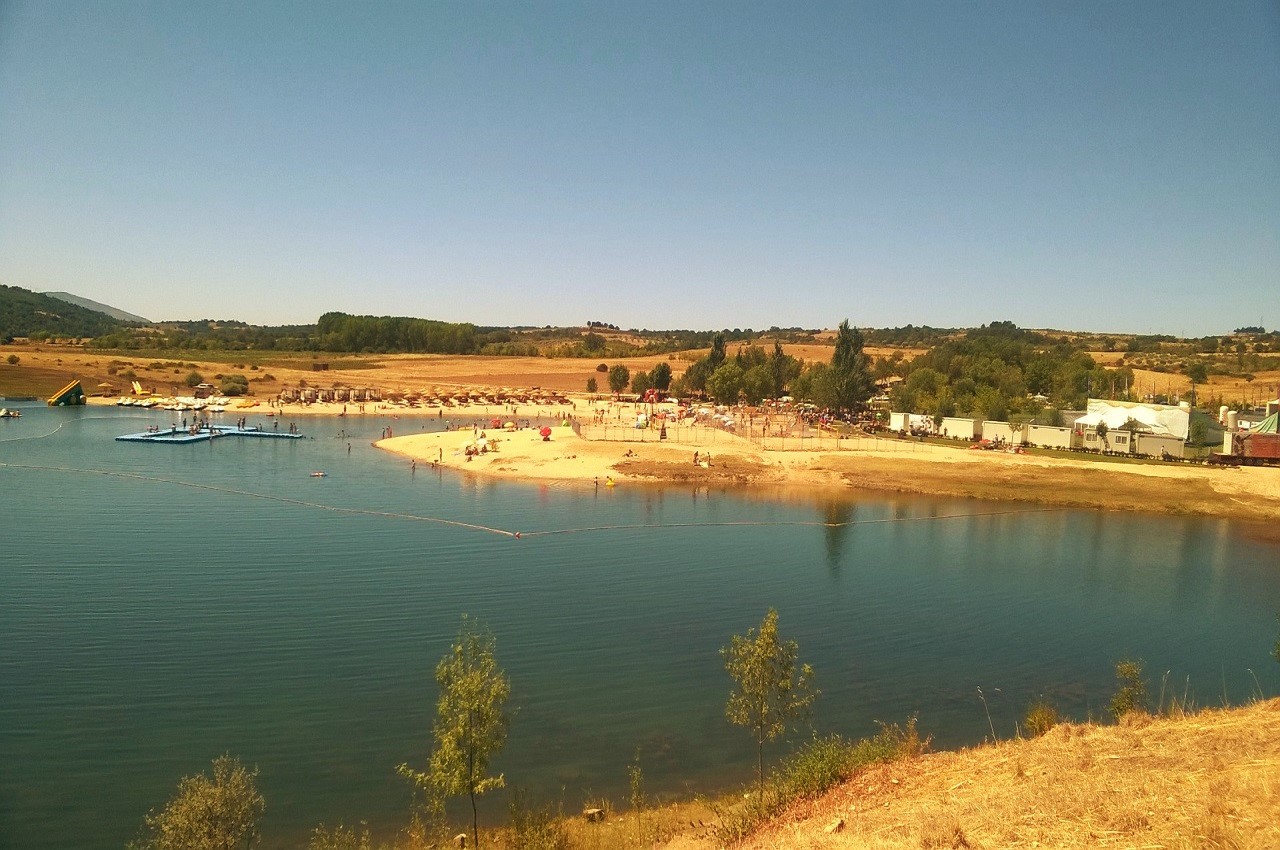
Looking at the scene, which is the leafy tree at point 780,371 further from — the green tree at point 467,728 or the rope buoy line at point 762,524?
the green tree at point 467,728

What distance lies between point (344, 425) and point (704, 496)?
161ft

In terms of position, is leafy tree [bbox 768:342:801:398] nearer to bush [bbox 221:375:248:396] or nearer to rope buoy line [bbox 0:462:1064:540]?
rope buoy line [bbox 0:462:1064:540]

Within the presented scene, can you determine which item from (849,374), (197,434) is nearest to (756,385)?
(849,374)

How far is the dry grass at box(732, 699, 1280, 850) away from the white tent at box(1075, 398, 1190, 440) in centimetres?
5178

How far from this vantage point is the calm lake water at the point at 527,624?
1683 cm

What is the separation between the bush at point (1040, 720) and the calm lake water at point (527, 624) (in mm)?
914

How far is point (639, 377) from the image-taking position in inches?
4668

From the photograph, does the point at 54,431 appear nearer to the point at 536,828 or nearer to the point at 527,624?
the point at 527,624

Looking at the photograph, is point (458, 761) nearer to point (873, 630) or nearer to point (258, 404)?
point (873, 630)

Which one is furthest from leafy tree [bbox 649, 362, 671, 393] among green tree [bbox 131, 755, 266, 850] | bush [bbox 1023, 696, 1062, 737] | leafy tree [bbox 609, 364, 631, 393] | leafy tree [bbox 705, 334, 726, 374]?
green tree [bbox 131, 755, 266, 850]

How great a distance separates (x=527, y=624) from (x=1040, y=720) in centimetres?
1417

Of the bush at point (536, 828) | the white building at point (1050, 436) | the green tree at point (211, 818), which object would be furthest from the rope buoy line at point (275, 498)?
the white building at point (1050, 436)

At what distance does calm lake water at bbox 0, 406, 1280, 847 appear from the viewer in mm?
16828

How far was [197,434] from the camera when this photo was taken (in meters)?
69.6
